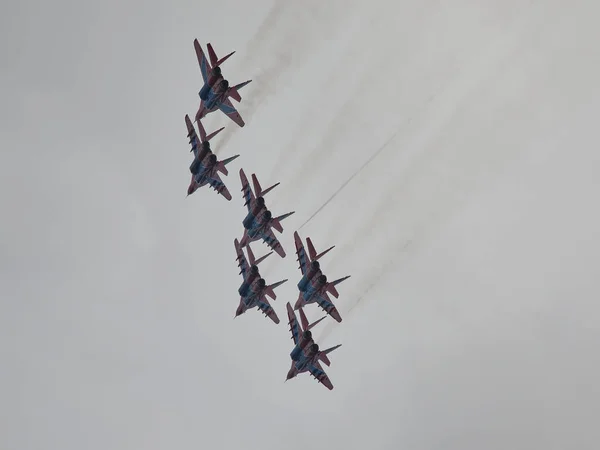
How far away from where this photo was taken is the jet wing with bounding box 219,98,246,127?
72062 mm

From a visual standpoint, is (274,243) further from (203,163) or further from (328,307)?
(203,163)

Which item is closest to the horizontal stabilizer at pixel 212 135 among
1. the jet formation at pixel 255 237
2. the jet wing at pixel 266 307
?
the jet formation at pixel 255 237

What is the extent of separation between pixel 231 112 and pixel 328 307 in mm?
19028

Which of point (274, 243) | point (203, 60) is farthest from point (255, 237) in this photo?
point (203, 60)

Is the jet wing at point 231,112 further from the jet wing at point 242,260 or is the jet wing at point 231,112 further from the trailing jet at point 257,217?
the jet wing at point 242,260

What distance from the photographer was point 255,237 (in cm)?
7888

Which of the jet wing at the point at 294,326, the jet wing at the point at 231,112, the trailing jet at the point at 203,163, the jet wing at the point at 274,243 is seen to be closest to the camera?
the jet wing at the point at 231,112

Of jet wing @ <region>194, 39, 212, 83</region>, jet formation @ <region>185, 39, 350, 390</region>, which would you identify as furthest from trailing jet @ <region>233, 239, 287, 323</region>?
jet wing @ <region>194, 39, 212, 83</region>

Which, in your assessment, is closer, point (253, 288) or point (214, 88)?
point (214, 88)

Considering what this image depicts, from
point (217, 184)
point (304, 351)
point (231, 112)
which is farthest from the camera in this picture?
point (217, 184)

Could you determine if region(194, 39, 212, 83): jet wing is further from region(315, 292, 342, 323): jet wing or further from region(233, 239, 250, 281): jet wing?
region(315, 292, 342, 323): jet wing

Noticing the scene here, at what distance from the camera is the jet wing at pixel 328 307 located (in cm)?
7738

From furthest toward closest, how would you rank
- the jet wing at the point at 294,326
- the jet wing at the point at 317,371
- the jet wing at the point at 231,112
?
the jet wing at the point at 317,371 < the jet wing at the point at 294,326 < the jet wing at the point at 231,112

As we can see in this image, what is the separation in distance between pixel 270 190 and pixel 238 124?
591 centimetres
